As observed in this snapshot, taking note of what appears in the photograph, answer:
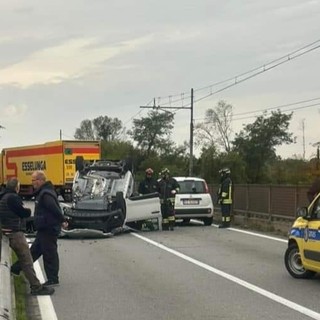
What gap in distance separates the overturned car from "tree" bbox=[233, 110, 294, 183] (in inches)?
2565

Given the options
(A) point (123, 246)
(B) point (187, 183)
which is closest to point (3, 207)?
(A) point (123, 246)

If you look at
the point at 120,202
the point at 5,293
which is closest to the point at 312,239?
the point at 5,293

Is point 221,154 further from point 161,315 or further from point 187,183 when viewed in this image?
point 161,315

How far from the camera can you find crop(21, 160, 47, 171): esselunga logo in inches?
1635

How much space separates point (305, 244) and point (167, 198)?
9968 mm

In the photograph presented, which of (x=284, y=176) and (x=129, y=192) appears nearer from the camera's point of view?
(x=129, y=192)

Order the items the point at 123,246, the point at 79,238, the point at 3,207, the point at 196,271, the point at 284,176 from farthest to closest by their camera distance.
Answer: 1. the point at 284,176
2. the point at 79,238
3. the point at 123,246
4. the point at 196,271
5. the point at 3,207

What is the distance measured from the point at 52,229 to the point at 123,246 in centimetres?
596

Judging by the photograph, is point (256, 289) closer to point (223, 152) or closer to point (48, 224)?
point (48, 224)

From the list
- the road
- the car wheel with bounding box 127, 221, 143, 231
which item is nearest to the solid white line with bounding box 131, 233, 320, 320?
the road

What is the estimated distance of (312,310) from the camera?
26.6ft

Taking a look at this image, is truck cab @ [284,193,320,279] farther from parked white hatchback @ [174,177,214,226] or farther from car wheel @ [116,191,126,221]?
parked white hatchback @ [174,177,214,226]

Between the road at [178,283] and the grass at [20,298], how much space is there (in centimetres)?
26

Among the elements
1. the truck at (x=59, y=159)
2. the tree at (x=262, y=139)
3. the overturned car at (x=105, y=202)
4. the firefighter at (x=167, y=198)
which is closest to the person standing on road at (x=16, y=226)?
the overturned car at (x=105, y=202)
